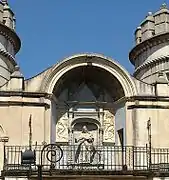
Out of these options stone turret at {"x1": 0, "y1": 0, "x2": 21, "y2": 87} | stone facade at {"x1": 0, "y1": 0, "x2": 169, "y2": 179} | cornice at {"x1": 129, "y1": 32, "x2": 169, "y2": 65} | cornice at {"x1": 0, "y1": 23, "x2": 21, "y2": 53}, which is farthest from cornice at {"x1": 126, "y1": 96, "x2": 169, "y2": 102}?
cornice at {"x1": 0, "y1": 23, "x2": 21, "y2": 53}

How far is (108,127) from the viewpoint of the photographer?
26016mm

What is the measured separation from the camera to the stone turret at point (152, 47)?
Answer: 3178 cm

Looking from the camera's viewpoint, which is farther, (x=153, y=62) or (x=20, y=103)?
(x=153, y=62)

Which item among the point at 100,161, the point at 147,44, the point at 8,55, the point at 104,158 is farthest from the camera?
the point at 147,44

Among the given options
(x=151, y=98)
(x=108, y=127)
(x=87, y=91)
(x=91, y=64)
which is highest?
(x=91, y=64)

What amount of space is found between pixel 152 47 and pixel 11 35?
8728 millimetres

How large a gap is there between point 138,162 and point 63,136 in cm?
407

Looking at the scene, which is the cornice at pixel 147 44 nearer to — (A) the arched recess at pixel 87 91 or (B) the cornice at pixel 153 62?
(B) the cornice at pixel 153 62

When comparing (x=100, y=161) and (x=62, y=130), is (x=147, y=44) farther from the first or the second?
(x=100, y=161)

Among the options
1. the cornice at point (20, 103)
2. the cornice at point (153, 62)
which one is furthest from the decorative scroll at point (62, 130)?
the cornice at point (153, 62)

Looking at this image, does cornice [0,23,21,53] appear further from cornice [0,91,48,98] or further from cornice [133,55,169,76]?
cornice [133,55,169,76]

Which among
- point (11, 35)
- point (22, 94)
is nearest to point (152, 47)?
point (11, 35)

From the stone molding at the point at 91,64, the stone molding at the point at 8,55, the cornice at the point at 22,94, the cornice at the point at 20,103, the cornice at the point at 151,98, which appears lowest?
the cornice at the point at 20,103

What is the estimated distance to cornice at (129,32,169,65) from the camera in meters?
31.9
